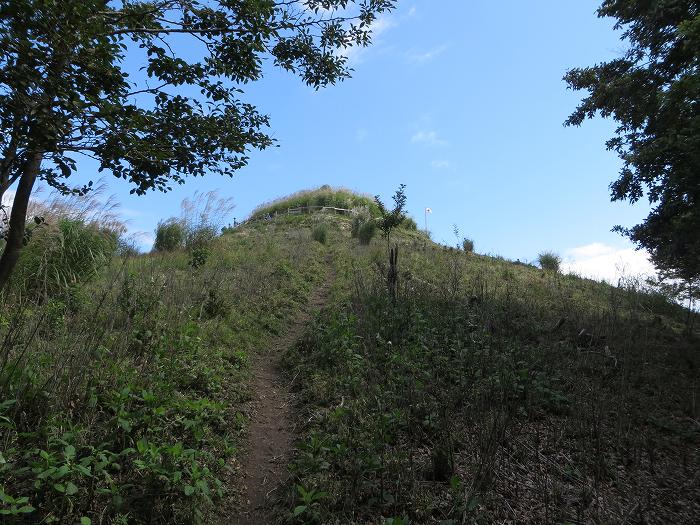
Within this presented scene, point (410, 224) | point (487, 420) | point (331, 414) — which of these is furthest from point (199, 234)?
point (410, 224)

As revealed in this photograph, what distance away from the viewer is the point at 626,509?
3.10 meters

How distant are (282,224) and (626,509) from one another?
23.4 m

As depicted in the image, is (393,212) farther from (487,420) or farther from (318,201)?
(318,201)

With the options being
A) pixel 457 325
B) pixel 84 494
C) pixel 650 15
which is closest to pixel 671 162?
pixel 650 15

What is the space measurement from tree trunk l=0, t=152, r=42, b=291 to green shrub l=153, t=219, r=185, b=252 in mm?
10192

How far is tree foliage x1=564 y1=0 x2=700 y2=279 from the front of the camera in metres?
7.24

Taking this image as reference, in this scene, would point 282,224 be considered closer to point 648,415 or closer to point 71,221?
point 71,221

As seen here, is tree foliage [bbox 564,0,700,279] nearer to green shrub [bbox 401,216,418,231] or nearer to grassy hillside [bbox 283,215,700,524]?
grassy hillside [bbox 283,215,700,524]

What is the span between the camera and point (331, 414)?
4.40 metres

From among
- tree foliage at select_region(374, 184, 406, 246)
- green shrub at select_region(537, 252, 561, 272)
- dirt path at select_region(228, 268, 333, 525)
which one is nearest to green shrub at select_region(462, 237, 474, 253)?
green shrub at select_region(537, 252, 561, 272)

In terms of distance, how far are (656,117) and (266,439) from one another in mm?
9258

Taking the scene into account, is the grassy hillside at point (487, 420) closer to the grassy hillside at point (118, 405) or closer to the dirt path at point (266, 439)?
the dirt path at point (266, 439)

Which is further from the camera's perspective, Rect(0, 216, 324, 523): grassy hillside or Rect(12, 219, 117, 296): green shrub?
Rect(12, 219, 117, 296): green shrub

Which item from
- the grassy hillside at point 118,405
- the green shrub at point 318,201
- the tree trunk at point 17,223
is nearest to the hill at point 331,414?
the grassy hillside at point 118,405
